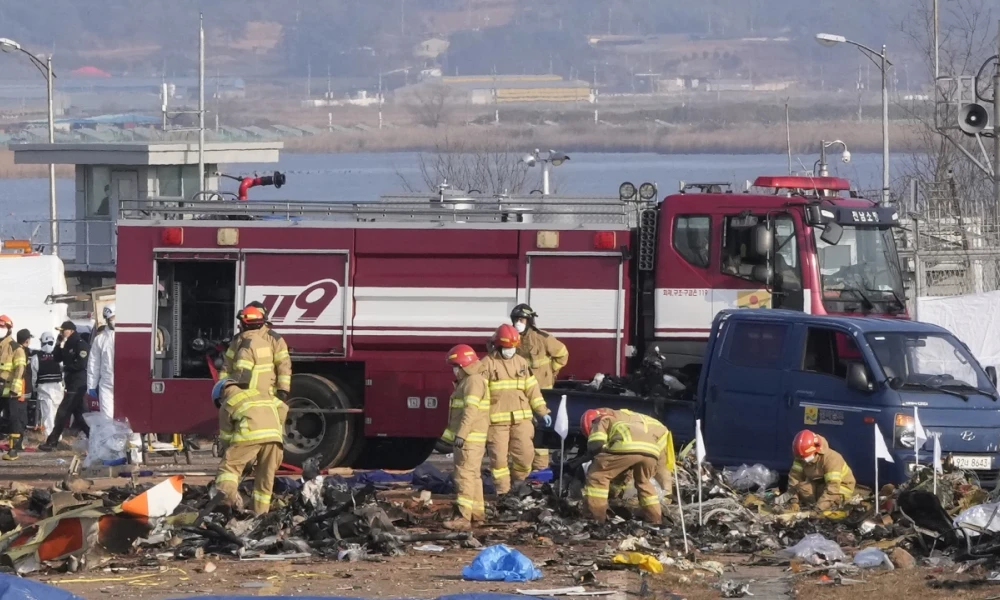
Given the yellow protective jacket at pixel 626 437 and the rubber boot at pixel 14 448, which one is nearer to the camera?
the yellow protective jacket at pixel 626 437

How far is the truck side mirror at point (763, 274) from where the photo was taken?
16172 mm

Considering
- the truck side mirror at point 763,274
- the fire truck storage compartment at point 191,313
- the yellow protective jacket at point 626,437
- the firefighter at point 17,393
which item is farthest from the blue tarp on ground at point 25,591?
the firefighter at point 17,393

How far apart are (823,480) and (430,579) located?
3.72m

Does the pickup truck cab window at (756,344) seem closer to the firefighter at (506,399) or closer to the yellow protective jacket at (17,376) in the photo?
the firefighter at (506,399)

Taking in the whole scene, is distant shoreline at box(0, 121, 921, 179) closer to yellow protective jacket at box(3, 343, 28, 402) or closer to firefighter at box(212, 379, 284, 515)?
yellow protective jacket at box(3, 343, 28, 402)

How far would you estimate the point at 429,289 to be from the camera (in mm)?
16391

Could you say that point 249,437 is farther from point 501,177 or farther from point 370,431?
point 501,177

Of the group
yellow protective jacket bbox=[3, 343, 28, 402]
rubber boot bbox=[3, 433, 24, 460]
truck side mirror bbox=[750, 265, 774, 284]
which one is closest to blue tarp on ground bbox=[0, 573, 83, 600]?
truck side mirror bbox=[750, 265, 774, 284]

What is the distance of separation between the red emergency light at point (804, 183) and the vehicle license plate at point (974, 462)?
13.8ft

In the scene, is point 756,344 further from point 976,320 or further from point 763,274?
point 976,320

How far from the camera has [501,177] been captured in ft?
162

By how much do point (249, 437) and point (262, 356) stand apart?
2.37ft

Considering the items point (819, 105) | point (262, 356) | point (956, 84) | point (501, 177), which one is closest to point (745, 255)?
point (262, 356)

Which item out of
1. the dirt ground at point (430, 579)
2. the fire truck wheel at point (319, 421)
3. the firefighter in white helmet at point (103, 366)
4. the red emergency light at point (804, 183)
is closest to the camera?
the dirt ground at point (430, 579)
